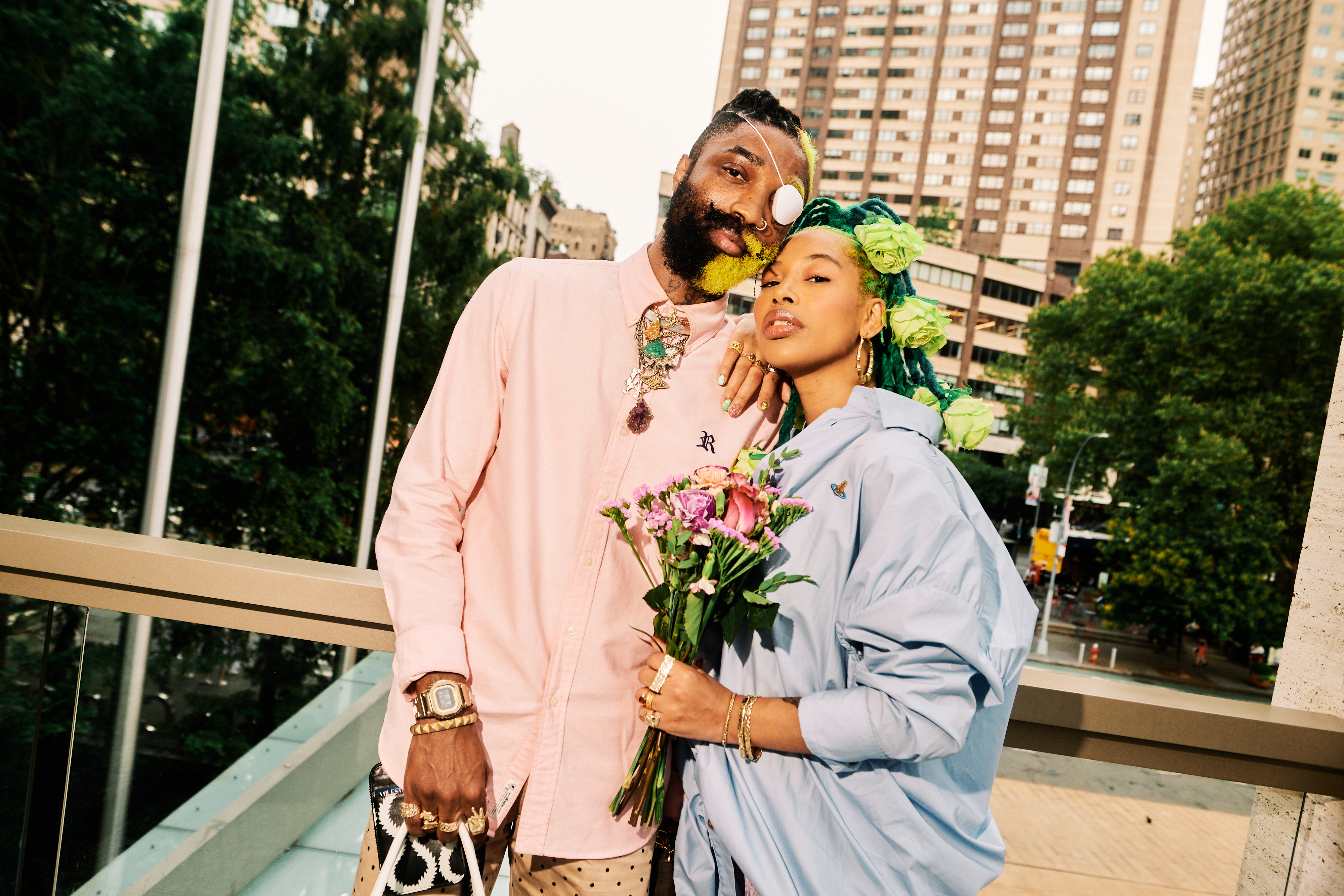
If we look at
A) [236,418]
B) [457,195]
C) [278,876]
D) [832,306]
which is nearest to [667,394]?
[832,306]

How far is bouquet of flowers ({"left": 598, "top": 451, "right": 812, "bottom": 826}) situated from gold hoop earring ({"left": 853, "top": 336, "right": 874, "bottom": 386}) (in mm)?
358

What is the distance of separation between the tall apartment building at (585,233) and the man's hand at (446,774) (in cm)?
3791

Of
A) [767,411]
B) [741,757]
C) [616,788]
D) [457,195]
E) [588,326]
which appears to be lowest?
[616,788]

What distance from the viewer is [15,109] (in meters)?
5.01

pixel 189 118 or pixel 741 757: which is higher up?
pixel 189 118

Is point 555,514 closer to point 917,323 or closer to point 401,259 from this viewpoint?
point 917,323

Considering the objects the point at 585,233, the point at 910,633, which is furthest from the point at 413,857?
the point at 585,233

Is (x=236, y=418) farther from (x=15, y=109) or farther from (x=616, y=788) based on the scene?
(x=616, y=788)

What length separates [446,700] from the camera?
52.2 inches

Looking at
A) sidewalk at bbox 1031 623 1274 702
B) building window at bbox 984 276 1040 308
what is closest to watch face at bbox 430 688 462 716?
sidewalk at bbox 1031 623 1274 702

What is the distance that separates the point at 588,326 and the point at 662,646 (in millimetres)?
625

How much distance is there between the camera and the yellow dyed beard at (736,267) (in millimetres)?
1560

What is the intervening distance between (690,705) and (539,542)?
1.30ft

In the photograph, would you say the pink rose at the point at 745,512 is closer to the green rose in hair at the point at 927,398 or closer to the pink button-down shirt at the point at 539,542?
the pink button-down shirt at the point at 539,542
